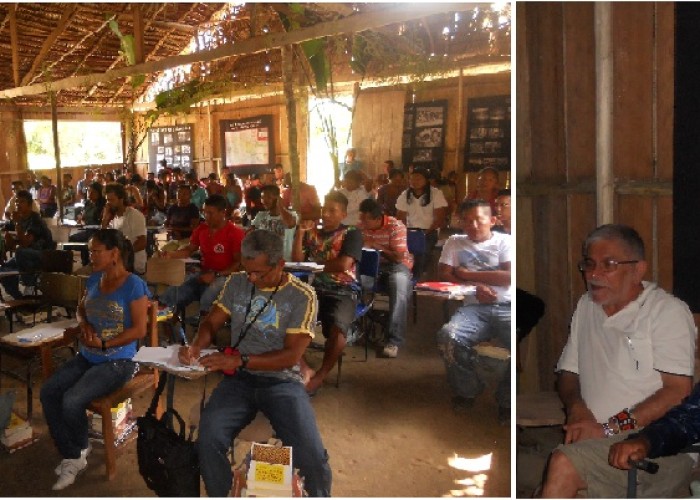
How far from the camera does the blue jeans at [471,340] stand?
4570mm

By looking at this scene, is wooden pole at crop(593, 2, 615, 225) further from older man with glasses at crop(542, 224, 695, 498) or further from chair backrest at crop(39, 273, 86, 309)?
chair backrest at crop(39, 273, 86, 309)

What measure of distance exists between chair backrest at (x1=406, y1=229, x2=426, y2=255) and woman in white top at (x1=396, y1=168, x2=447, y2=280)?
77 centimetres

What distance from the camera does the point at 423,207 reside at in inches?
322

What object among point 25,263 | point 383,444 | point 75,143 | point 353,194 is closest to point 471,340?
point 383,444

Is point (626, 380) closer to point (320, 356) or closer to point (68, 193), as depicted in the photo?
point (320, 356)

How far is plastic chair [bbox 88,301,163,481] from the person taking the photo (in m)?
3.58

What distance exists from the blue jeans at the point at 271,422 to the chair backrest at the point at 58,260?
12.0 feet

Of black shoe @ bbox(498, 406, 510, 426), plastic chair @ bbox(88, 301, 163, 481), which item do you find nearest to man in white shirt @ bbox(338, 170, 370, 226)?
black shoe @ bbox(498, 406, 510, 426)

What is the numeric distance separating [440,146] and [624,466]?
34.8 feet

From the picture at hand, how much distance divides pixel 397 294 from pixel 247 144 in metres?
12.1

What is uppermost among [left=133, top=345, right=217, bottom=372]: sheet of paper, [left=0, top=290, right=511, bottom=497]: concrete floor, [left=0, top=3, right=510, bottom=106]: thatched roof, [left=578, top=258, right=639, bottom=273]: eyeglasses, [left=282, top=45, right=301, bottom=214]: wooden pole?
[left=0, top=3, right=510, bottom=106]: thatched roof

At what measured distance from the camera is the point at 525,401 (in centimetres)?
361

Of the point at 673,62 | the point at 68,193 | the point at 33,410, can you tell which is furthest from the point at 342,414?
the point at 68,193

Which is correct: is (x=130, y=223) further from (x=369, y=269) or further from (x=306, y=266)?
(x=369, y=269)
